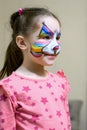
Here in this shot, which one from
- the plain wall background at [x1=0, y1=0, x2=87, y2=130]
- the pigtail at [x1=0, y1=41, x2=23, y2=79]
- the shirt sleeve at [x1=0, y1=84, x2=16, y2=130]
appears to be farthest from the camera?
the plain wall background at [x1=0, y1=0, x2=87, y2=130]

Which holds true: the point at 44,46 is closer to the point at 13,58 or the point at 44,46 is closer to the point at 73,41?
the point at 13,58

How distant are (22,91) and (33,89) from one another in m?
0.05

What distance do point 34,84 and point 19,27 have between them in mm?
228

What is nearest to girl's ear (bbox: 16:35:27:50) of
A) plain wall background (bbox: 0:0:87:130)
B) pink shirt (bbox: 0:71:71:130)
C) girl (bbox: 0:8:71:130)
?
Answer: girl (bbox: 0:8:71:130)

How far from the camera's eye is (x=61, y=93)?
109 cm

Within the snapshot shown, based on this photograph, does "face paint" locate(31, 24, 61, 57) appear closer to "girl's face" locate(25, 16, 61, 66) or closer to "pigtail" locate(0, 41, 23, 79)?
"girl's face" locate(25, 16, 61, 66)

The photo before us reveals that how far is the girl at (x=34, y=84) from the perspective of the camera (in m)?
0.98

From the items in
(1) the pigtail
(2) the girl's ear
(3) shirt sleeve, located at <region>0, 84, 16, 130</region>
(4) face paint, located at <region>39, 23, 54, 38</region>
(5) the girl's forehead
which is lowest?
(3) shirt sleeve, located at <region>0, 84, 16, 130</region>

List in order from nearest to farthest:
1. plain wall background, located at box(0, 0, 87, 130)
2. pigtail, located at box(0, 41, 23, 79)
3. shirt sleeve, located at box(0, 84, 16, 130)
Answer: shirt sleeve, located at box(0, 84, 16, 130) → pigtail, located at box(0, 41, 23, 79) → plain wall background, located at box(0, 0, 87, 130)

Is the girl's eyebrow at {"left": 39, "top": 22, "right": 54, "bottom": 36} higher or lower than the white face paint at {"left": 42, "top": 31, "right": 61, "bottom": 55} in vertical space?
higher

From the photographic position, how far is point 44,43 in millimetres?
1021

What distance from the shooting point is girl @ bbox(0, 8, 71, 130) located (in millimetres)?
978

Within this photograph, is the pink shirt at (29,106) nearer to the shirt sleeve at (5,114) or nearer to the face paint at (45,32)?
the shirt sleeve at (5,114)

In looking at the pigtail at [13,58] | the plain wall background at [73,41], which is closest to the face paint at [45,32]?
the pigtail at [13,58]
